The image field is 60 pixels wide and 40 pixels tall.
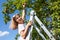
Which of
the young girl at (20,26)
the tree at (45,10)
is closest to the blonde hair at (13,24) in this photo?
the young girl at (20,26)

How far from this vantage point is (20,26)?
7051 millimetres

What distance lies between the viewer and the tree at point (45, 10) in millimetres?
14776

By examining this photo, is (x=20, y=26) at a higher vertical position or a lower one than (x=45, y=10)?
lower

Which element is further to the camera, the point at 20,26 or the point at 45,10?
the point at 45,10

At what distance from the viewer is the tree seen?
14.8m

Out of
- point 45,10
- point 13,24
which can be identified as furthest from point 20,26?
point 45,10

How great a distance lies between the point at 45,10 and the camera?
656 inches

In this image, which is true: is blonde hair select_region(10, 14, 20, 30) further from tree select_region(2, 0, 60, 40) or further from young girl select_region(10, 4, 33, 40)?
tree select_region(2, 0, 60, 40)

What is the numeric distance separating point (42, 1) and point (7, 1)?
325 centimetres

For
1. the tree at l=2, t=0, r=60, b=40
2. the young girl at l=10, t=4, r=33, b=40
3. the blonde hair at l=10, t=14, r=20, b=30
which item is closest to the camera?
the young girl at l=10, t=4, r=33, b=40

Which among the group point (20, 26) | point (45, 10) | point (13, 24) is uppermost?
point (45, 10)

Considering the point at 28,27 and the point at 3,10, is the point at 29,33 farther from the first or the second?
the point at 3,10

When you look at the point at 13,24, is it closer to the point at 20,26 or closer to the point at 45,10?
the point at 20,26

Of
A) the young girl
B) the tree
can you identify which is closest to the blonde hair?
the young girl
